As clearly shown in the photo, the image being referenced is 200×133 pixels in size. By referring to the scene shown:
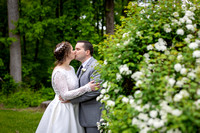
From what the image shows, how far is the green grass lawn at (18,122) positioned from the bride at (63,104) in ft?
10.0

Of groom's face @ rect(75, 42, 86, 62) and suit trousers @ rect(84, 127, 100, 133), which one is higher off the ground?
groom's face @ rect(75, 42, 86, 62)

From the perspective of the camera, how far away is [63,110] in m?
3.83

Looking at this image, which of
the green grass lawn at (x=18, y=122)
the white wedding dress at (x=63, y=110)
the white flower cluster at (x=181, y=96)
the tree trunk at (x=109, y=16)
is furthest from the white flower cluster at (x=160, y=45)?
the tree trunk at (x=109, y=16)

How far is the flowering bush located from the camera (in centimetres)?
186

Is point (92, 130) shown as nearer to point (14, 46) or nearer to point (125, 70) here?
point (125, 70)

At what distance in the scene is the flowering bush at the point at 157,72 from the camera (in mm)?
1858

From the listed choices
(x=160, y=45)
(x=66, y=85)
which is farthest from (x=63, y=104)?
(x=160, y=45)

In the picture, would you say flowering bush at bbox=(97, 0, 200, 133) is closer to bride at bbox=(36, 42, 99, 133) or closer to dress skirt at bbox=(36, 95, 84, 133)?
bride at bbox=(36, 42, 99, 133)

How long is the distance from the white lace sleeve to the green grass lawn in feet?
11.3

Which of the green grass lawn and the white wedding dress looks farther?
the green grass lawn

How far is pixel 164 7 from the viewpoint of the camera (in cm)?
269

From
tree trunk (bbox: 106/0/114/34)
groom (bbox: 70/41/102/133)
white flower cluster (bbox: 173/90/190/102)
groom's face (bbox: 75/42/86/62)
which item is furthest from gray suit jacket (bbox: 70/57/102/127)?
tree trunk (bbox: 106/0/114/34)

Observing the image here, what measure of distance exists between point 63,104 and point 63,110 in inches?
4.3

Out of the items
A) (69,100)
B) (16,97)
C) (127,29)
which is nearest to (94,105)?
(69,100)
